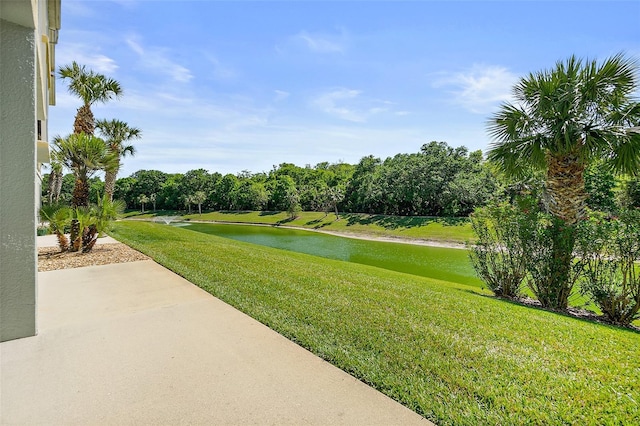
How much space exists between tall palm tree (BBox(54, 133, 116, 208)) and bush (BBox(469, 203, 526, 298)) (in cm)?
947

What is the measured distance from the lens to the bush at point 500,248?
251 inches

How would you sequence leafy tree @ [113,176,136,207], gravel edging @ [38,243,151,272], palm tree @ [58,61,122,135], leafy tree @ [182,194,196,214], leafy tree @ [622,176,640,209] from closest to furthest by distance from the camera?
gravel edging @ [38,243,151,272] < palm tree @ [58,61,122,135] < leafy tree @ [622,176,640,209] < leafy tree @ [182,194,196,214] < leafy tree @ [113,176,136,207]

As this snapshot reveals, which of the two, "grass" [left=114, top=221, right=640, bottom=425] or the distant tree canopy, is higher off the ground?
the distant tree canopy

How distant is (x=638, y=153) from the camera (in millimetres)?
5395

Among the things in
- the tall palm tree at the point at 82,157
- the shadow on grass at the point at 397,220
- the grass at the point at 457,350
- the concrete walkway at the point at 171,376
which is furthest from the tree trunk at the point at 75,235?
the shadow on grass at the point at 397,220

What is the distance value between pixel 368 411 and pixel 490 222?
5.97m

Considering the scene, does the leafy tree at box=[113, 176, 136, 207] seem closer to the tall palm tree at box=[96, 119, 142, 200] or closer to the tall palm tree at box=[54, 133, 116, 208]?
the tall palm tree at box=[96, 119, 142, 200]

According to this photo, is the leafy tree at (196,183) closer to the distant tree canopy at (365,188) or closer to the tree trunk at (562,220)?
the distant tree canopy at (365,188)

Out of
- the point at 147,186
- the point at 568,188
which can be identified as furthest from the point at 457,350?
the point at 147,186

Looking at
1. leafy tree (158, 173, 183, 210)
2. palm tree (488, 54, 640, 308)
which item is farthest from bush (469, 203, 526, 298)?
leafy tree (158, 173, 183, 210)

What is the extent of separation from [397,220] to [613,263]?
29.7m

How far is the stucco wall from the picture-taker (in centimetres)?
288

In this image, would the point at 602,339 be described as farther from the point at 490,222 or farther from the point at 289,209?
the point at 289,209

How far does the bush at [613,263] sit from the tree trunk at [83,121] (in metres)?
13.5
